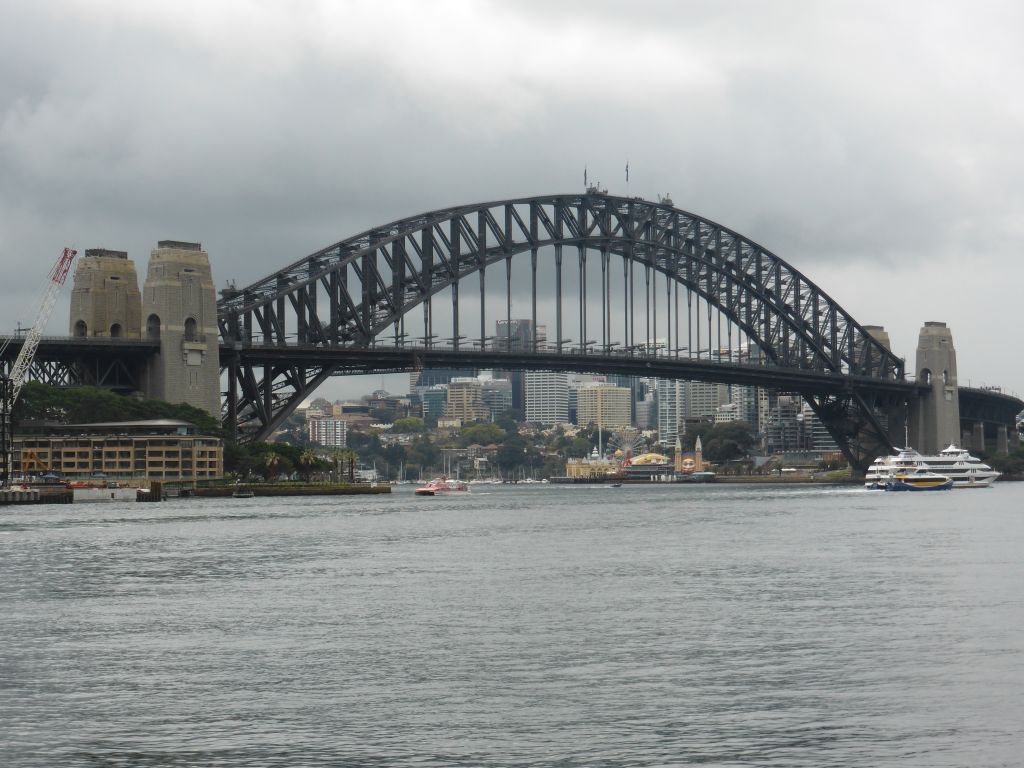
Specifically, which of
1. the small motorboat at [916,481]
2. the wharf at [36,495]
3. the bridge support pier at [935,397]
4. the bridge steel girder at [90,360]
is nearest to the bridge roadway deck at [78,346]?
the bridge steel girder at [90,360]

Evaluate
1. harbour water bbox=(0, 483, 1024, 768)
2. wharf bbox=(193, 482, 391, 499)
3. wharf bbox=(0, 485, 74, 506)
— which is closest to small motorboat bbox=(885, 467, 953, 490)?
wharf bbox=(193, 482, 391, 499)

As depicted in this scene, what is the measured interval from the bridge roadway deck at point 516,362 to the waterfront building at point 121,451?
9024 millimetres

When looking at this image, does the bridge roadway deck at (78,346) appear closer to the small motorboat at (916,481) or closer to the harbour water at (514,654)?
the harbour water at (514,654)

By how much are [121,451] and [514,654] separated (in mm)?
94331

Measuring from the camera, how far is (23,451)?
422 ft

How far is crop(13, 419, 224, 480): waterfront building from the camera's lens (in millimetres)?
121062

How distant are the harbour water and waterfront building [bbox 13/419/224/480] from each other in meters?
52.3

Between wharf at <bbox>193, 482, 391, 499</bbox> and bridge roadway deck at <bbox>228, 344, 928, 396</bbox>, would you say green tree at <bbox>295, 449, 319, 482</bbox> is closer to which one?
wharf at <bbox>193, 482, 391, 499</bbox>

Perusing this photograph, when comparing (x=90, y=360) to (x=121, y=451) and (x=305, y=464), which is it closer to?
(x=121, y=451)

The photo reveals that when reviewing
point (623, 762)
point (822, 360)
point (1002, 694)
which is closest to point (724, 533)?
point (1002, 694)

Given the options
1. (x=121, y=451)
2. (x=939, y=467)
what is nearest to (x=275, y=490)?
(x=121, y=451)

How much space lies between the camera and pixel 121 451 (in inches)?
4899

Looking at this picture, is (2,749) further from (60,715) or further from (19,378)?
(19,378)

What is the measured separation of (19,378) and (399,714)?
341 feet
